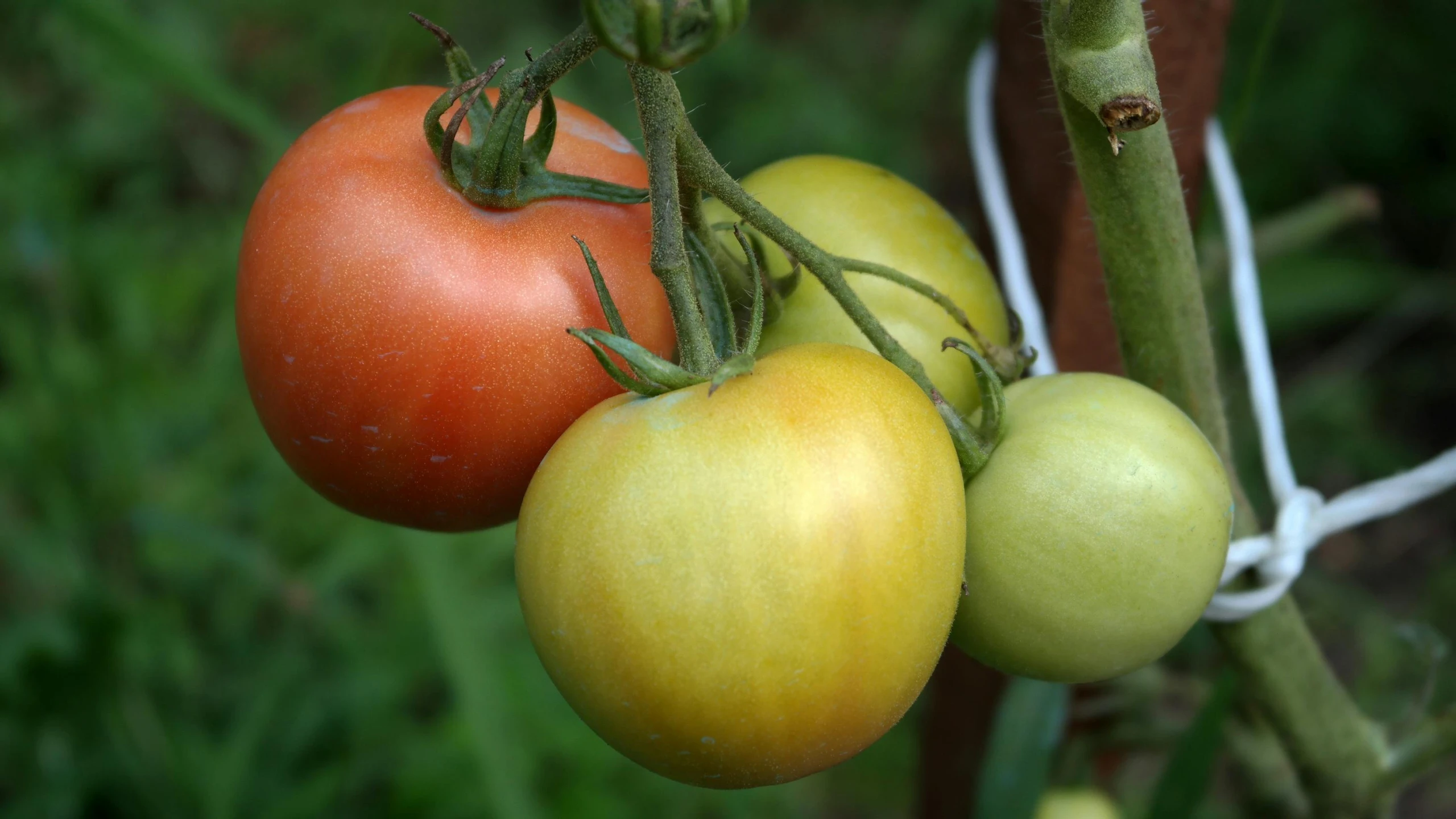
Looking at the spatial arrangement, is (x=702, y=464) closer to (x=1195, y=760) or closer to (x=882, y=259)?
(x=882, y=259)

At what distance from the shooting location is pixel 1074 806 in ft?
3.56

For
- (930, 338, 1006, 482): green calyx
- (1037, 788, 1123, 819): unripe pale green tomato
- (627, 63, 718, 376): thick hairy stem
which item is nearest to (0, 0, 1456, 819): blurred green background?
(1037, 788, 1123, 819): unripe pale green tomato

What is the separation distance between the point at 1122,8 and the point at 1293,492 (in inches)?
14.6

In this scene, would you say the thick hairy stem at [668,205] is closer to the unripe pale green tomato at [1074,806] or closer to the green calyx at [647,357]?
the green calyx at [647,357]

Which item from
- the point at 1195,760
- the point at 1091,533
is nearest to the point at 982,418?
the point at 1091,533

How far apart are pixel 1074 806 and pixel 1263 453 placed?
48 centimetres

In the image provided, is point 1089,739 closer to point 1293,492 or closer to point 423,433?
point 1293,492

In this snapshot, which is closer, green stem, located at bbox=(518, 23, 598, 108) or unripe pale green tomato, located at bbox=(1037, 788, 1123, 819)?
green stem, located at bbox=(518, 23, 598, 108)

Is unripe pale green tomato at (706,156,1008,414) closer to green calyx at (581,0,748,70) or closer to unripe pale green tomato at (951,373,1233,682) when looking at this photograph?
unripe pale green tomato at (951,373,1233,682)

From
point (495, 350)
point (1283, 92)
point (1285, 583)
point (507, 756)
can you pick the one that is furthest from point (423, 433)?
point (1283, 92)

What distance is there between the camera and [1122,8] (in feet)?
1.73

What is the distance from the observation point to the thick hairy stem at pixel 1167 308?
1.75 ft

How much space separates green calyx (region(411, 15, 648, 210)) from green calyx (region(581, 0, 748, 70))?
0.18 feet

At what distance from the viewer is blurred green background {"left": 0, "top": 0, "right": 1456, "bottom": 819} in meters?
1.49
